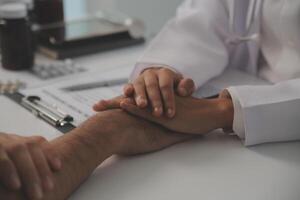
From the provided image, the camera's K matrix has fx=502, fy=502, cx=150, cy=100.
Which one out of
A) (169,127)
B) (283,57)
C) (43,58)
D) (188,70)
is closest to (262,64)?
(283,57)

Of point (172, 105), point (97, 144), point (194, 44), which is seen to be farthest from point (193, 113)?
point (194, 44)

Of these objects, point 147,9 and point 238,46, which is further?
point 147,9

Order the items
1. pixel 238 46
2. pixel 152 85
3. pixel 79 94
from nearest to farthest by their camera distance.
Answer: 1. pixel 152 85
2. pixel 79 94
3. pixel 238 46

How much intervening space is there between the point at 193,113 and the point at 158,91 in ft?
0.18

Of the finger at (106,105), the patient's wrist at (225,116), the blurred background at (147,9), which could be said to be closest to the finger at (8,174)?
the finger at (106,105)

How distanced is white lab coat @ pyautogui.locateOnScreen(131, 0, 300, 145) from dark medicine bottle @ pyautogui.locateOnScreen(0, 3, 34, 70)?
0.27 metres

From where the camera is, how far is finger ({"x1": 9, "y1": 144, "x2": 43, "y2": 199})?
49 centimetres

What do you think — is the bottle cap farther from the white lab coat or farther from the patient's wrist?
the patient's wrist

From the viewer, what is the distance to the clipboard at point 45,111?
0.71 m

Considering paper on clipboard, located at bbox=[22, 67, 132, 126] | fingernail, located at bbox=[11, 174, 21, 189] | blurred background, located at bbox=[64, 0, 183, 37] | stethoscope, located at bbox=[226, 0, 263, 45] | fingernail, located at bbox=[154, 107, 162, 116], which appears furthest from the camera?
blurred background, located at bbox=[64, 0, 183, 37]

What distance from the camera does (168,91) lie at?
68cm

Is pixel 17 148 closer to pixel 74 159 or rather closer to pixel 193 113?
pixel 74 159

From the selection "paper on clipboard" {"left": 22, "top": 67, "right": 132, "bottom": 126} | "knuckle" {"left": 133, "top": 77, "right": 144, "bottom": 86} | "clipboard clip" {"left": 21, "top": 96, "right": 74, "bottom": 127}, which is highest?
"knuckle" {"left": 133, "top": 77, "right": 144, "bottom": 86}

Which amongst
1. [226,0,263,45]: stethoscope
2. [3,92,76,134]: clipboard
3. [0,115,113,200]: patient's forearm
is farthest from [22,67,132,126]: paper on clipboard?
[226,0,263,45]: stethoscope
